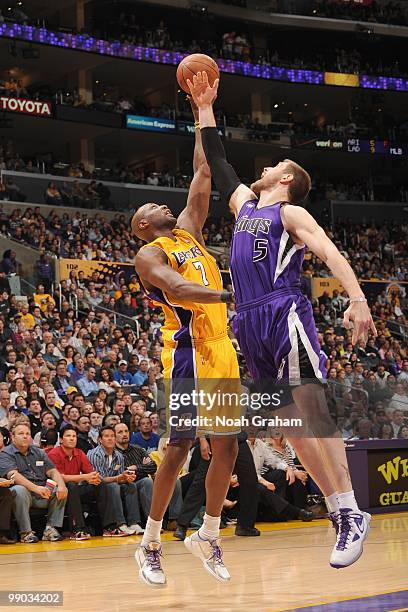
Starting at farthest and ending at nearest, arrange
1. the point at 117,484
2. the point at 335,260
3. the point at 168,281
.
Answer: the point at 117,484 < the point at 168,281 < the point at 335,260

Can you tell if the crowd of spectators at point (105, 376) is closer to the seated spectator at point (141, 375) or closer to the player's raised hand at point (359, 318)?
the seated spectator at point (141, 375)

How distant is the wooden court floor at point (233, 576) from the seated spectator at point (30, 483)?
0.27 meters

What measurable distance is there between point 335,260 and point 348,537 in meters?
1.57

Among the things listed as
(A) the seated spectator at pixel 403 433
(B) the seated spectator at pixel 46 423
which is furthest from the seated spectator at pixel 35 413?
(A) the seated spectator at pixel 403 433

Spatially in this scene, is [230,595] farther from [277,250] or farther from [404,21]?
[404,21]

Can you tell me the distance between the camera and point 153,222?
6238mm

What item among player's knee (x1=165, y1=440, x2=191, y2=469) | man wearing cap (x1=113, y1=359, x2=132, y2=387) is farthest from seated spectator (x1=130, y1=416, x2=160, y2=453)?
player's knee (x1=165, y1=440, x2=191, y2=469)

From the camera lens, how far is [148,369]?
16.1m

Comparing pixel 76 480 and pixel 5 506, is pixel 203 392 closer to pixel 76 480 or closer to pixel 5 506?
pixel 5 506

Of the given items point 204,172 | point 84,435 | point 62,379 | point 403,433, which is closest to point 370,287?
point 403,433

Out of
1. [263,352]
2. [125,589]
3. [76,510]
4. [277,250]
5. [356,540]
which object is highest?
[277,250]

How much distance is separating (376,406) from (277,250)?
884cm

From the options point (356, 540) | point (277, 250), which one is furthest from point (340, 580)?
point (277, 250)

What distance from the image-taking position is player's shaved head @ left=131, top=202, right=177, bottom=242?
623 centimetres
